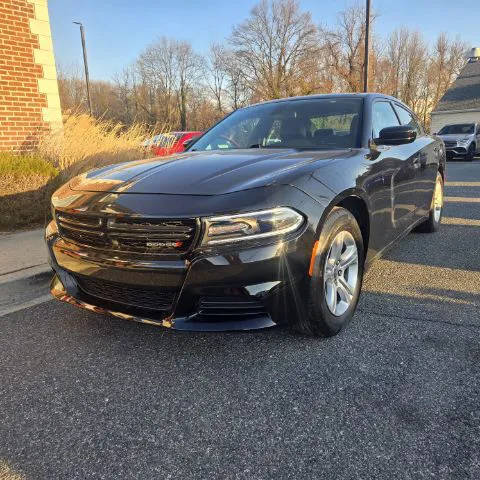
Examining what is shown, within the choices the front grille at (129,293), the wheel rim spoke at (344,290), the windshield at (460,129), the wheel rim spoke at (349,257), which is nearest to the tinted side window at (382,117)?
the wheel rim spoke at (349,257)

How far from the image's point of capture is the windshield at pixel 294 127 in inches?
135

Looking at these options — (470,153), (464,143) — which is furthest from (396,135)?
(470,153)

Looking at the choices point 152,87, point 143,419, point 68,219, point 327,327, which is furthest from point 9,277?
point 152,87

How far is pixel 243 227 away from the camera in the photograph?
7.41 ft

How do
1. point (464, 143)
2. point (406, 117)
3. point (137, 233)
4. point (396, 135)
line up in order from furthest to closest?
point (464, 143)
point (406, 117)
point (396, 135)
point (137, 233)

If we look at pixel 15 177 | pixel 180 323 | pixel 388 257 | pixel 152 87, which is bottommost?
pixel 388 257

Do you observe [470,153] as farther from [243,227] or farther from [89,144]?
[243,227]

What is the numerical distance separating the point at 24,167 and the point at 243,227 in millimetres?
4983

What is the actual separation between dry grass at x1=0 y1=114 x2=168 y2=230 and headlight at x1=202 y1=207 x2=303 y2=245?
468 cm

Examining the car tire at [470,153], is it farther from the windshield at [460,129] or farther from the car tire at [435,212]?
the car tire at [435,212]

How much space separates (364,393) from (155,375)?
111 cm

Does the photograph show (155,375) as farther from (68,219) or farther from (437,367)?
(437,367)

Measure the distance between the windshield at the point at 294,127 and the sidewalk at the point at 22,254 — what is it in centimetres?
197

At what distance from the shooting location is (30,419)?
2131mm
